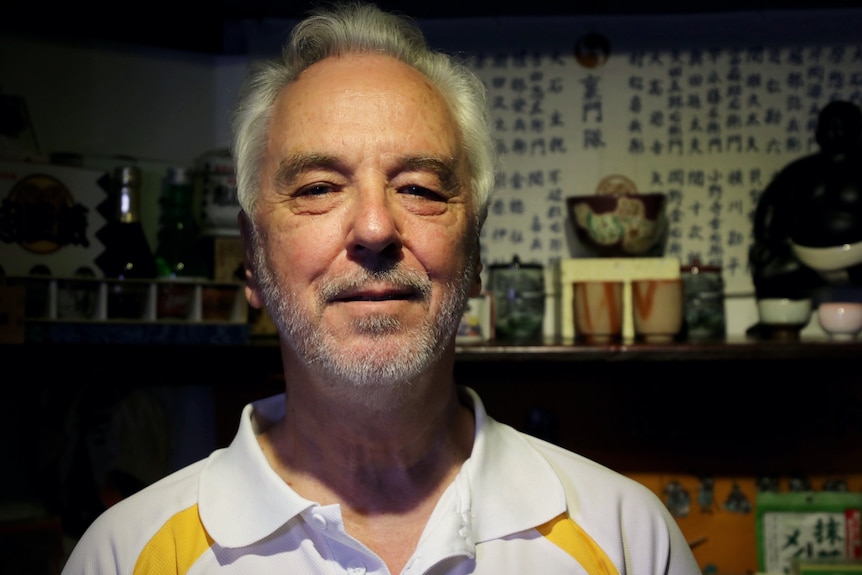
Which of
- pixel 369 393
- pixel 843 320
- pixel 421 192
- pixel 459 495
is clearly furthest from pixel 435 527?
pixel 843 320

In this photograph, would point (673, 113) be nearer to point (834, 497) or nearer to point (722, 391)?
point (722, 391)

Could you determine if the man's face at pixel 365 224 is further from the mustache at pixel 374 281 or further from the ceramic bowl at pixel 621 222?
the ceramic bowl at pixel 621 222

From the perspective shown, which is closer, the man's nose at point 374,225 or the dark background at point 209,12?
the man's nose at point 374,225

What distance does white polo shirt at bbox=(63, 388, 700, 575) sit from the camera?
1.03 m

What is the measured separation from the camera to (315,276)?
104 centimetres

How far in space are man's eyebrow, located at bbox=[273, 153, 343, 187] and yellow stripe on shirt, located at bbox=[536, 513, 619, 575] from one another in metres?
0.57

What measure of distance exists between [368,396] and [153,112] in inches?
47.5

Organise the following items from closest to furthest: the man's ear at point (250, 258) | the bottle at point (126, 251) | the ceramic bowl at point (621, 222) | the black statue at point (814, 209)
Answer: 1. the man's ear at point (250, 258)
2. the bottle at point (126, 251)
3. the black statue at point (814, 209)
4. the ceramic bowl at point (621, 222)

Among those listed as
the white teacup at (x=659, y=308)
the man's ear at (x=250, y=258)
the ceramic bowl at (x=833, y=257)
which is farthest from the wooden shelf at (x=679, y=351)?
the man's ear at (x=250, y=258)

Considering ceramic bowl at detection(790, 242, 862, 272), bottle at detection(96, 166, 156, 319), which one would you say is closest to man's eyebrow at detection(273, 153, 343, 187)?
bottle at detection(96, 166, 156, 319)

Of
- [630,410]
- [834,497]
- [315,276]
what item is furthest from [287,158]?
[834,497]

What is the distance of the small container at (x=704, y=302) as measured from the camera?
1.79 m

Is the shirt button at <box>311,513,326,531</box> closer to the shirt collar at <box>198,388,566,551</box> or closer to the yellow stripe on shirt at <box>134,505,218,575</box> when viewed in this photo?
the shirt collar at <box>198,388,566,551</box>

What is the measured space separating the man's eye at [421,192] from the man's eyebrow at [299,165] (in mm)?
95
